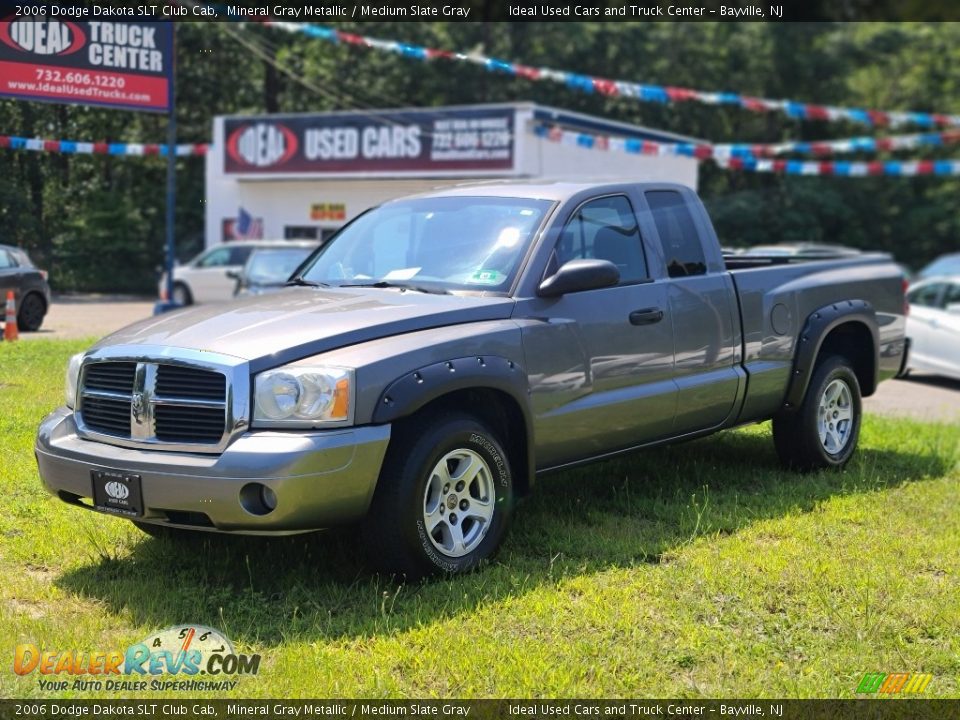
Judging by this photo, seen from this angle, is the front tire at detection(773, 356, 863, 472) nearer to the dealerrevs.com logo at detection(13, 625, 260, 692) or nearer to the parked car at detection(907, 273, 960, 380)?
the dealerrevs.com logo at detection(13, 625, 260, 692)

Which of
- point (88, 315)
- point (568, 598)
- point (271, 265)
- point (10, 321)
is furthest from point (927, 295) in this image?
point (568, 598)

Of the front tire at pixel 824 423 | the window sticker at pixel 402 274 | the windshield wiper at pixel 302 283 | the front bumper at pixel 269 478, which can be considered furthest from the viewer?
the front tire at pixel 824 423

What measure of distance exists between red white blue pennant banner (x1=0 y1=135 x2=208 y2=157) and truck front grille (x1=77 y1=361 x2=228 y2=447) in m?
4.61

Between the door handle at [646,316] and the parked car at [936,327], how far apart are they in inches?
377

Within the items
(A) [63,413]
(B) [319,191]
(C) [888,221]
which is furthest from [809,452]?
(C) [888,221]

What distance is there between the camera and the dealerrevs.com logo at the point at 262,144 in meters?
29.6

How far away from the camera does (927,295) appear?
15531mm

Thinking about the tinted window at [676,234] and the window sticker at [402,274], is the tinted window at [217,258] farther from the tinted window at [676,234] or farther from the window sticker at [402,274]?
the window sticker at [402,274]

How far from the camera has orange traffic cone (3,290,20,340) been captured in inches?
341

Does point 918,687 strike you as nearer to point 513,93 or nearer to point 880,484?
point 880,484

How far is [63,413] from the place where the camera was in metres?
5.54

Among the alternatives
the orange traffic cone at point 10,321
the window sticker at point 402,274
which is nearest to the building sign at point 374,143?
the orange traffic cone at point 10,321

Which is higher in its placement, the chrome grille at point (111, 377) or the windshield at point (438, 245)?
the windshield at point (438, 245)

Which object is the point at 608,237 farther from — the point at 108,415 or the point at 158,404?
the point at 108,415
